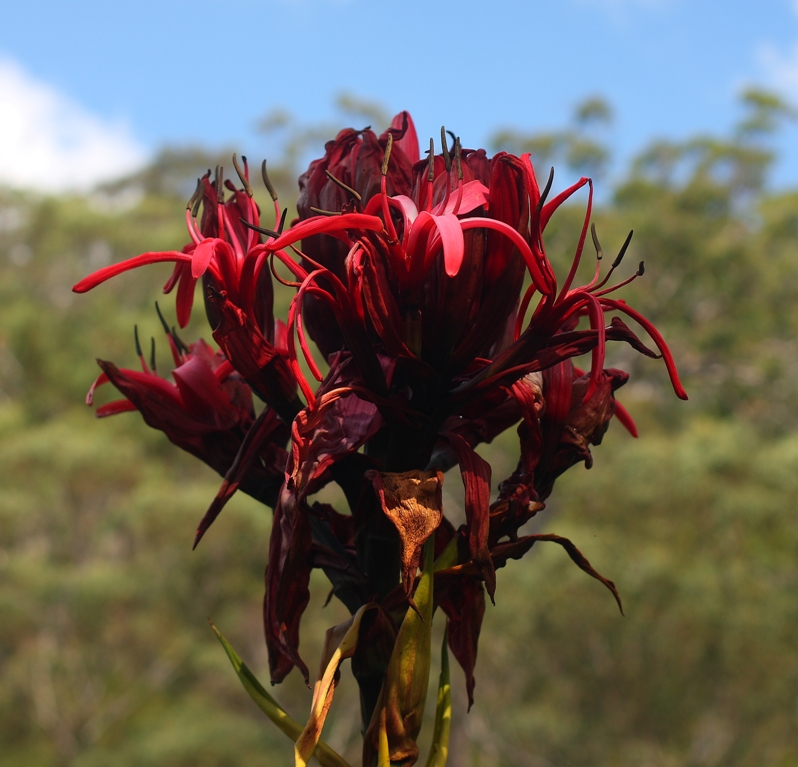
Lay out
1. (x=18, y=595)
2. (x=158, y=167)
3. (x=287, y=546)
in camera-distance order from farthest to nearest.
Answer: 1. (x=158, y=167)
2. (x=18, y=595)
3. (x=287, y=546)

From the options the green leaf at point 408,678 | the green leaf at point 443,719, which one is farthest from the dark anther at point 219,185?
the green leaf at point 443,719

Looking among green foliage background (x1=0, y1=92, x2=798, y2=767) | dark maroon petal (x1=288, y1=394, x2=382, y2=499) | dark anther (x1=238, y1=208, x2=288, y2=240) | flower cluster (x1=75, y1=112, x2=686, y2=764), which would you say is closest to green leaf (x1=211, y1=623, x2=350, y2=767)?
flower cluster (x1=75, y1=112, x2=686, y2=764)

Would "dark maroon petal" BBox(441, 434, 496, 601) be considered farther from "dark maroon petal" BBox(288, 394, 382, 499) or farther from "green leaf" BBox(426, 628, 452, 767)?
"green leaf" BBox(426, 628, 452, 767)

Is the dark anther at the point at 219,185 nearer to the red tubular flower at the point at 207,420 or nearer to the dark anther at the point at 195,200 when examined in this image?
the dark anther at the point at 195,200

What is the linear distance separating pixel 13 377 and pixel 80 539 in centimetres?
582

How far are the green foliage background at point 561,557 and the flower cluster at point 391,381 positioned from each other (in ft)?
34.0

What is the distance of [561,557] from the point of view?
39.7 ft

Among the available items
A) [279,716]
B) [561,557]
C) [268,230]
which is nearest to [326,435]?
[268,230]

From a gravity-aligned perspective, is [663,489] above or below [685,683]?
above

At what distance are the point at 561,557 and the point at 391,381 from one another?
11012 mm

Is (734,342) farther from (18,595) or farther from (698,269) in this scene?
(18,595)

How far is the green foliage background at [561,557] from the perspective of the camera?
1193 centimetres

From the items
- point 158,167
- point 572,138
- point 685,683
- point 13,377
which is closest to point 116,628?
point 13,377

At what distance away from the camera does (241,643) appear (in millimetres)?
15883
